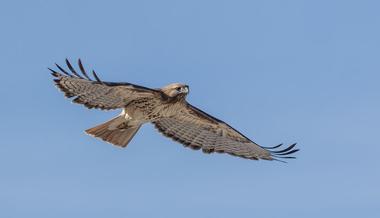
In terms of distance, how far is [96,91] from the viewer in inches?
908

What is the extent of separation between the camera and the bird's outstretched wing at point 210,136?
81.8 feet

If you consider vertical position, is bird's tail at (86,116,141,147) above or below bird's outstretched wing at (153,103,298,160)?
below

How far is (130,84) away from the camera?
74.8ft

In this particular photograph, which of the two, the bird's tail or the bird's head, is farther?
the bird's tail

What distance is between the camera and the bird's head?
2353 cm

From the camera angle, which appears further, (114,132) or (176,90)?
(114,132)

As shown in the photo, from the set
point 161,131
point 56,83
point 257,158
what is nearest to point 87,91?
point 56,83

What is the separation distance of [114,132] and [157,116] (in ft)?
3.01

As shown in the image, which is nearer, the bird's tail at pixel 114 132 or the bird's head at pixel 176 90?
the bird's head at pixel 176 90

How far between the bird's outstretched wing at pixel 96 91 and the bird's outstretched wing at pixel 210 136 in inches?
62.9

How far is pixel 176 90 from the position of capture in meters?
23.5

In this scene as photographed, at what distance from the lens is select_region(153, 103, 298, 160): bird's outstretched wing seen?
2492cm

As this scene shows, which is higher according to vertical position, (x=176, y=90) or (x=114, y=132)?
(x=176, y=90)

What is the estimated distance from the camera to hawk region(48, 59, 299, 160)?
22.9 meters
